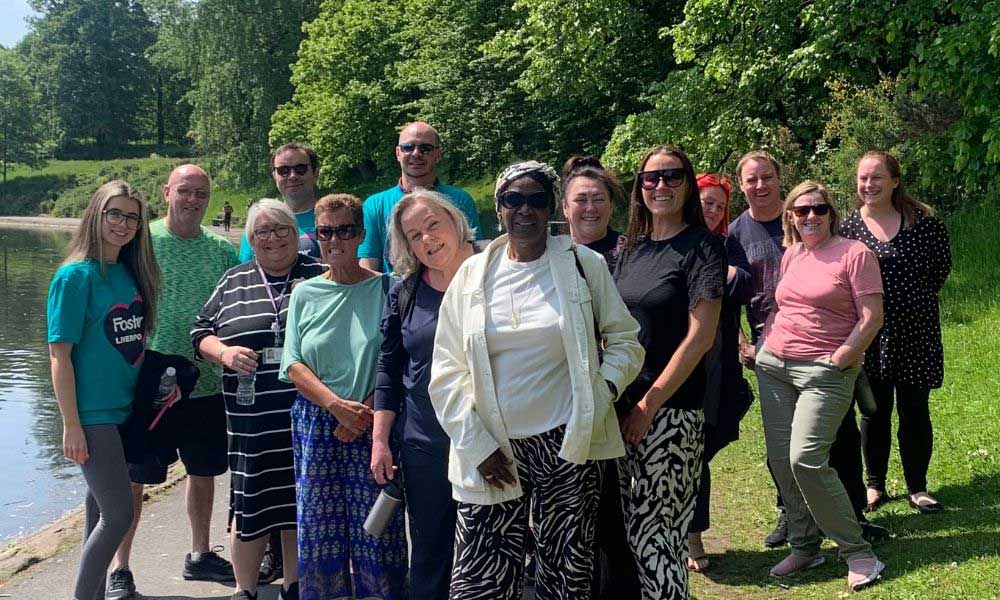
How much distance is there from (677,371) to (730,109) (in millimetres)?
13098

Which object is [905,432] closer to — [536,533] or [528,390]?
[536,533]

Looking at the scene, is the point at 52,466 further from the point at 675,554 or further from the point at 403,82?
the point at 403,82

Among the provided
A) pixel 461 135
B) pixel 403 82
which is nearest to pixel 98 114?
pixel 403 82

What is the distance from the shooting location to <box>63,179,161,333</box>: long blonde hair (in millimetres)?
4738

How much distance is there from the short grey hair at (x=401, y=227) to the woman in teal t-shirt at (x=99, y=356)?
1.52 meters

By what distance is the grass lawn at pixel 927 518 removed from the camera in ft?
15.0

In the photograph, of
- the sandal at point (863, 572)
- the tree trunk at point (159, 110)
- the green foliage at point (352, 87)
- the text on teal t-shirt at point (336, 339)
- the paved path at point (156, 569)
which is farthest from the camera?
the tree trunk at point (159, 110)

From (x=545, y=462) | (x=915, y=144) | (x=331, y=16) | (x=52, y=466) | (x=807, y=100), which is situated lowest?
(x=52, y=466)

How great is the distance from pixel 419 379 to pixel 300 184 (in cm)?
211

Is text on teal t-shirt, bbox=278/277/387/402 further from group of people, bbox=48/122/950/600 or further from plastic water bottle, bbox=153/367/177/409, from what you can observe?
plastic water bottle, bbox=153/367/177/409

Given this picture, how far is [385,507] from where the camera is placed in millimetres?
4203

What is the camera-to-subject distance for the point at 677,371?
384cm

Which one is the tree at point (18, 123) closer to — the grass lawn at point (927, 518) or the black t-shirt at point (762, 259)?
the grass lawn at point (927, 518)

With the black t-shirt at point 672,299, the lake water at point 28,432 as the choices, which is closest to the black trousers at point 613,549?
the black t-shirt at point 672,299
